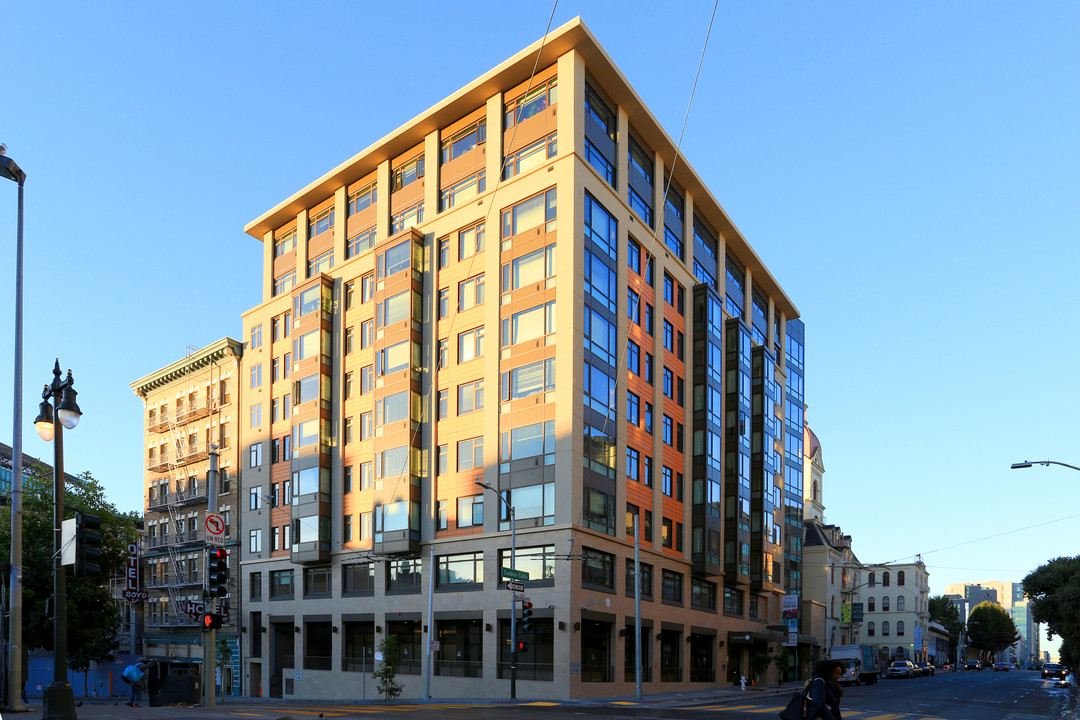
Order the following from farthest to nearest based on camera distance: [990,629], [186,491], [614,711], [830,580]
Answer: [990,629] < [830,580] < [186,491] < [614,711]

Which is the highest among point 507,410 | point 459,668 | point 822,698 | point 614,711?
point 507,410

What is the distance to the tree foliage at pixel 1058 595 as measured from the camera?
37.0 m

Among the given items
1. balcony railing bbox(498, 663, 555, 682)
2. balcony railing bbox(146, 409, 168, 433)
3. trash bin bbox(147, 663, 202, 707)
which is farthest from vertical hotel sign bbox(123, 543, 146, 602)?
trash bin bbox(147, 663, 202, 707)

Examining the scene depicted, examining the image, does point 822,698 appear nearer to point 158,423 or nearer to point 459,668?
point 459,668

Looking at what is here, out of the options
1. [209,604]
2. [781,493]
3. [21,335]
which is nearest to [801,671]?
[781,493]

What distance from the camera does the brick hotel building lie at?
46281 mm

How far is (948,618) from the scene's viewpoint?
169 meters

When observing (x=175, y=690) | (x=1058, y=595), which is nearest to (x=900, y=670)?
(x=1058, y=595)

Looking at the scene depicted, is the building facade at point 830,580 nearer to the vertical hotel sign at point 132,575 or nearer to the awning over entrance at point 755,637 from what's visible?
the awning over entrance at point 755,637

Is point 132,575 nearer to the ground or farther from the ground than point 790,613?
farther from the ground

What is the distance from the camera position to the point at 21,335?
1844 centimetres

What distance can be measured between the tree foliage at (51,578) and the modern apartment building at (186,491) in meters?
8.24

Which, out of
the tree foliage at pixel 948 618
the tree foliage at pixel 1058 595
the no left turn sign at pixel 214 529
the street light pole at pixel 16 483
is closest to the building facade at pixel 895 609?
the tree foliage at pixel 948 618

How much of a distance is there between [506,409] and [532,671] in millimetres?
12892
